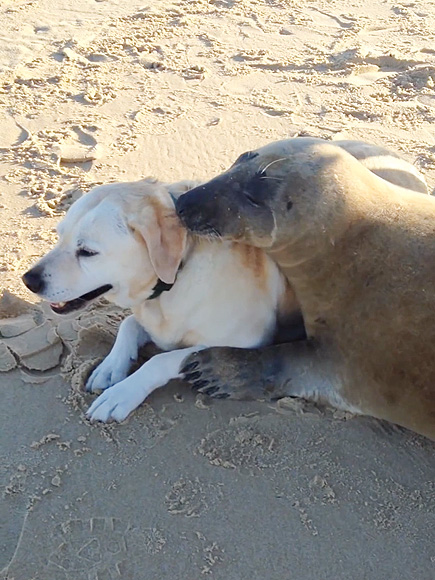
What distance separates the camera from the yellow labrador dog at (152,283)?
3.30 m

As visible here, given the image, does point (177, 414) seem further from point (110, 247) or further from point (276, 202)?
point (276, 202)

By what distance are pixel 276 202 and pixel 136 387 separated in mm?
944

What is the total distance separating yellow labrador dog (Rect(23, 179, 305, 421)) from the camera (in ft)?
10.8

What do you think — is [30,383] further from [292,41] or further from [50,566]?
[292,41]

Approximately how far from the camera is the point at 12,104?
5992 mm

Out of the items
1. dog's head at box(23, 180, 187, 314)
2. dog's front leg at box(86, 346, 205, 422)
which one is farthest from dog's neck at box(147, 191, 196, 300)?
dog's front leg at box(86, 346, 205, 422)

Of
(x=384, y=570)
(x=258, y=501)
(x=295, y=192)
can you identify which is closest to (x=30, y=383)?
(x=258, y=501)

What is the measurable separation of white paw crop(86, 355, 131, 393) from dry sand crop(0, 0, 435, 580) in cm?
6

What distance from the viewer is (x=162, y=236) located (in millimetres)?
3309

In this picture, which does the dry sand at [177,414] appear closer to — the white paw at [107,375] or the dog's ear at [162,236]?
the white paw at [107,375]

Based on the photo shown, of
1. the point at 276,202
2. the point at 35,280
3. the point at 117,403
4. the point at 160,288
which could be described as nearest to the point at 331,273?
the point at 276,202

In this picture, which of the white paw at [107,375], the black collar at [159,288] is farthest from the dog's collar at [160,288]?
the white paw at [107,375]

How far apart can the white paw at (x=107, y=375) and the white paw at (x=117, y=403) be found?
0.11 metres

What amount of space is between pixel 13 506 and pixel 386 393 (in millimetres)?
1491
